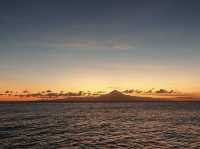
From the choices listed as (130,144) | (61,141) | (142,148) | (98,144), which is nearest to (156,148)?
(142,148)

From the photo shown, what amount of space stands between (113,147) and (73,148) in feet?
15.7

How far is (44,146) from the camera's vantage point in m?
34.2

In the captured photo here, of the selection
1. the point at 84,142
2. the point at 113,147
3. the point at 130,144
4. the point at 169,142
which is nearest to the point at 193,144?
→ the point at 169,142

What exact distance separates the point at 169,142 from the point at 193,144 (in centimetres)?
308

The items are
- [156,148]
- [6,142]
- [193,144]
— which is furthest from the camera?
[6,142]

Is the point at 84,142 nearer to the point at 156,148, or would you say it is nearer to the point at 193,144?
the point at 156,148

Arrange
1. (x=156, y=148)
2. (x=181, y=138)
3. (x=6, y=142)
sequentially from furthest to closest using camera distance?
(x=181, y=138) < (x=6, y=142) < (x=156, y=148)

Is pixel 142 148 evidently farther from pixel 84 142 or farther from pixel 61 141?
pixel 61 141

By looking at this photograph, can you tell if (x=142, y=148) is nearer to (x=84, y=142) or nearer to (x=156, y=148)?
(x=156, y=148)

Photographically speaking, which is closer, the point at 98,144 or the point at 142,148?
the point at 142,148

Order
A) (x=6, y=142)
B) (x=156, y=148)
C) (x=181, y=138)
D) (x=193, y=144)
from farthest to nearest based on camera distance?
1. (x=181, y=138)
2. (x=6, y=142)
3. (x=193, y=144)
4. (x=156, y=148)

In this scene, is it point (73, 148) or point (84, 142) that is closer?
point (73, 148)

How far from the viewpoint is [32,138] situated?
1596 inches

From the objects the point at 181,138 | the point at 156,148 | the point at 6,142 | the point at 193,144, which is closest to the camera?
the point at 156,148
